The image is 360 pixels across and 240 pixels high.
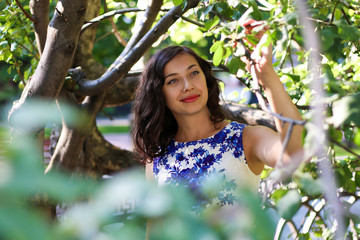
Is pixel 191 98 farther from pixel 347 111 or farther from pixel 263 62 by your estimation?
pixel 347 111

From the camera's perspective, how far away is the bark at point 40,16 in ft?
6.62

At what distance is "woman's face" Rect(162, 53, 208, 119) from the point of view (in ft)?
5.78

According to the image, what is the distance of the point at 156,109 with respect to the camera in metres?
1.94

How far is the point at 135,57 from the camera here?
2092 mm

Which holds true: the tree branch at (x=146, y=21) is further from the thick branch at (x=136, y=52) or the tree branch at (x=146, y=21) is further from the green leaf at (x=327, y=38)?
the green leaf at (x=327, y=38)

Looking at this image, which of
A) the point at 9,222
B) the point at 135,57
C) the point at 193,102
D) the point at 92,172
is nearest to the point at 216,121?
the point at 193,102

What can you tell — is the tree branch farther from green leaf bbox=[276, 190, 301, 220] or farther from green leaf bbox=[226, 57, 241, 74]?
green leaf bbox=[276, 190, 301, 220]

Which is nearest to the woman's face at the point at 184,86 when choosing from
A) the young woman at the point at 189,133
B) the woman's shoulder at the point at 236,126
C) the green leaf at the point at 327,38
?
the young woman at the point at 189,133

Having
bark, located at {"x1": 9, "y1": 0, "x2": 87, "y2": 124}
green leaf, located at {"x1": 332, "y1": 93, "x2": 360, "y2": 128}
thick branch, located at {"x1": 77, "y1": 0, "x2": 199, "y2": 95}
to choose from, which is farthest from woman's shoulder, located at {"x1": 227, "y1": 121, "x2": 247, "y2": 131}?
green leaf, located at {"x1": 332, "y1": 93, "x2": 360, "y2": 128}

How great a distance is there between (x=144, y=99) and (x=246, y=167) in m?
0.55

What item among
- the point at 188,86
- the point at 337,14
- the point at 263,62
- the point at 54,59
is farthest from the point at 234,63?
the point at 54,59

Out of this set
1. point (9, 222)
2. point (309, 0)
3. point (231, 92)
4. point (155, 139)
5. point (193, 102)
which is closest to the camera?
point (9, 222)

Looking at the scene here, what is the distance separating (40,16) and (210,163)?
41.9 inches

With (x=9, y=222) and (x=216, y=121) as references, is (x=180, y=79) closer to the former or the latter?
(x=216, y=121)
